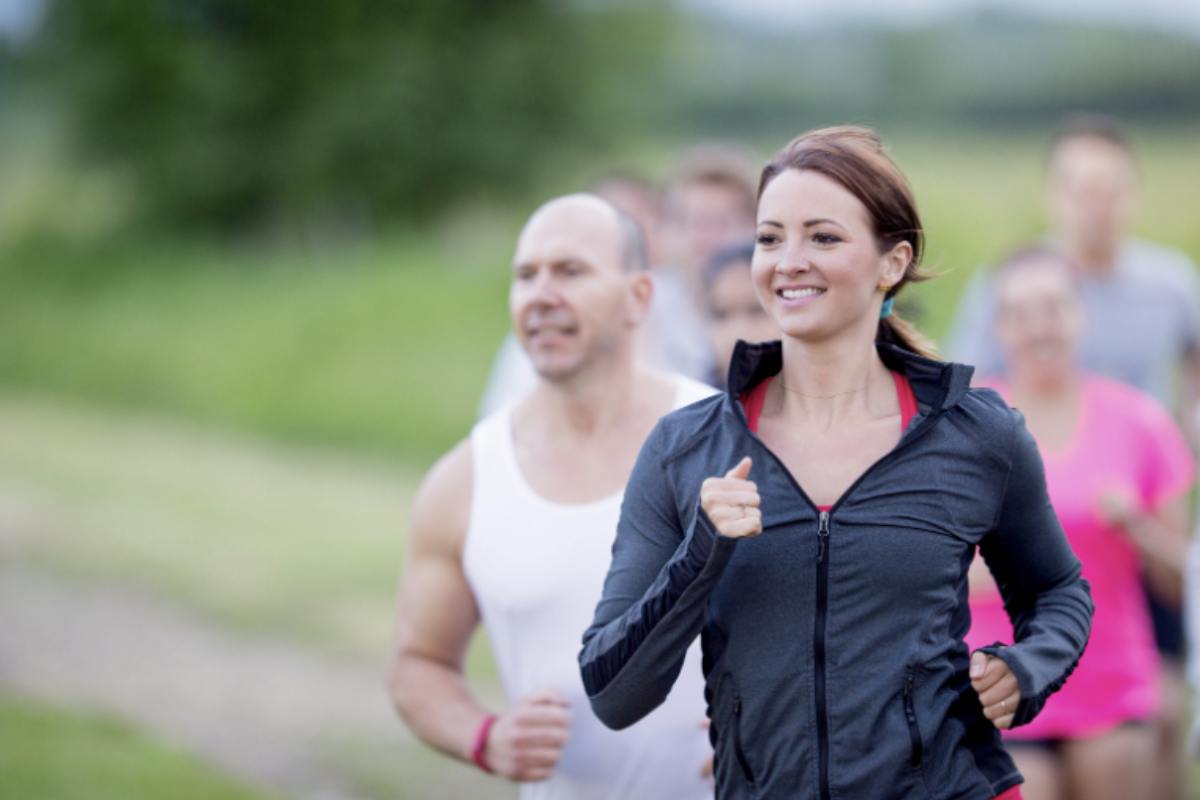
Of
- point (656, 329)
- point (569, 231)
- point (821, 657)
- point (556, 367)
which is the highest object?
point (656, 329)

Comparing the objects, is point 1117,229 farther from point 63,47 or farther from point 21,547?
point 63,47

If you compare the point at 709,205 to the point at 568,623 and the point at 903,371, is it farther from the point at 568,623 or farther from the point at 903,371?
the point at 903,371

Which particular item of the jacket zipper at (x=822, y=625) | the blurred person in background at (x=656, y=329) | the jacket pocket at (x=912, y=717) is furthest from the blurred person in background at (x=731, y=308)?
the jacket pocket at (x=912, y=717)

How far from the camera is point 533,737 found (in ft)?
11.9

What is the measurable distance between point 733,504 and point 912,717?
47 centimetres

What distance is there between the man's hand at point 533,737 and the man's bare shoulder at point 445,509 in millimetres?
448

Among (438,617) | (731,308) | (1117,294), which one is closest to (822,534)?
(438,617)

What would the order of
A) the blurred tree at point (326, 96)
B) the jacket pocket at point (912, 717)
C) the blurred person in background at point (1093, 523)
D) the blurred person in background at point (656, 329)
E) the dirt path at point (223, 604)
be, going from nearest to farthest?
the jacket pocket at point (912, 717), the blurred person in background at point (1093, 523), the blurred person in background at point (656, 329), the dirt path at point (223, 604), the blurred tree at point (326, 96)

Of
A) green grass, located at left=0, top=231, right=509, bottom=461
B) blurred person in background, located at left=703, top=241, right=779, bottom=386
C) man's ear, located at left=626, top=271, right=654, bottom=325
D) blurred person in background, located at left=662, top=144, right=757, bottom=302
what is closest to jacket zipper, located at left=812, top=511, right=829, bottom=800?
man's ear, located at left=626, top=271, right=654, bottom=325

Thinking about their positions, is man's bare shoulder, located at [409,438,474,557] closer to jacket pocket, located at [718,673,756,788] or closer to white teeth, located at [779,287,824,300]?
jacket pocket, located at [718,673,756,788]

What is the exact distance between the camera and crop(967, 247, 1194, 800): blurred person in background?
4.47 meters

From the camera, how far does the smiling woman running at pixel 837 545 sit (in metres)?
2.57

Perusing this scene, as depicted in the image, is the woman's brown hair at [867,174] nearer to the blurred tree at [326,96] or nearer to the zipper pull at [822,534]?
the zipper pull at [822,534]

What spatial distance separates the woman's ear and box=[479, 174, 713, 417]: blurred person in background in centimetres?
209
